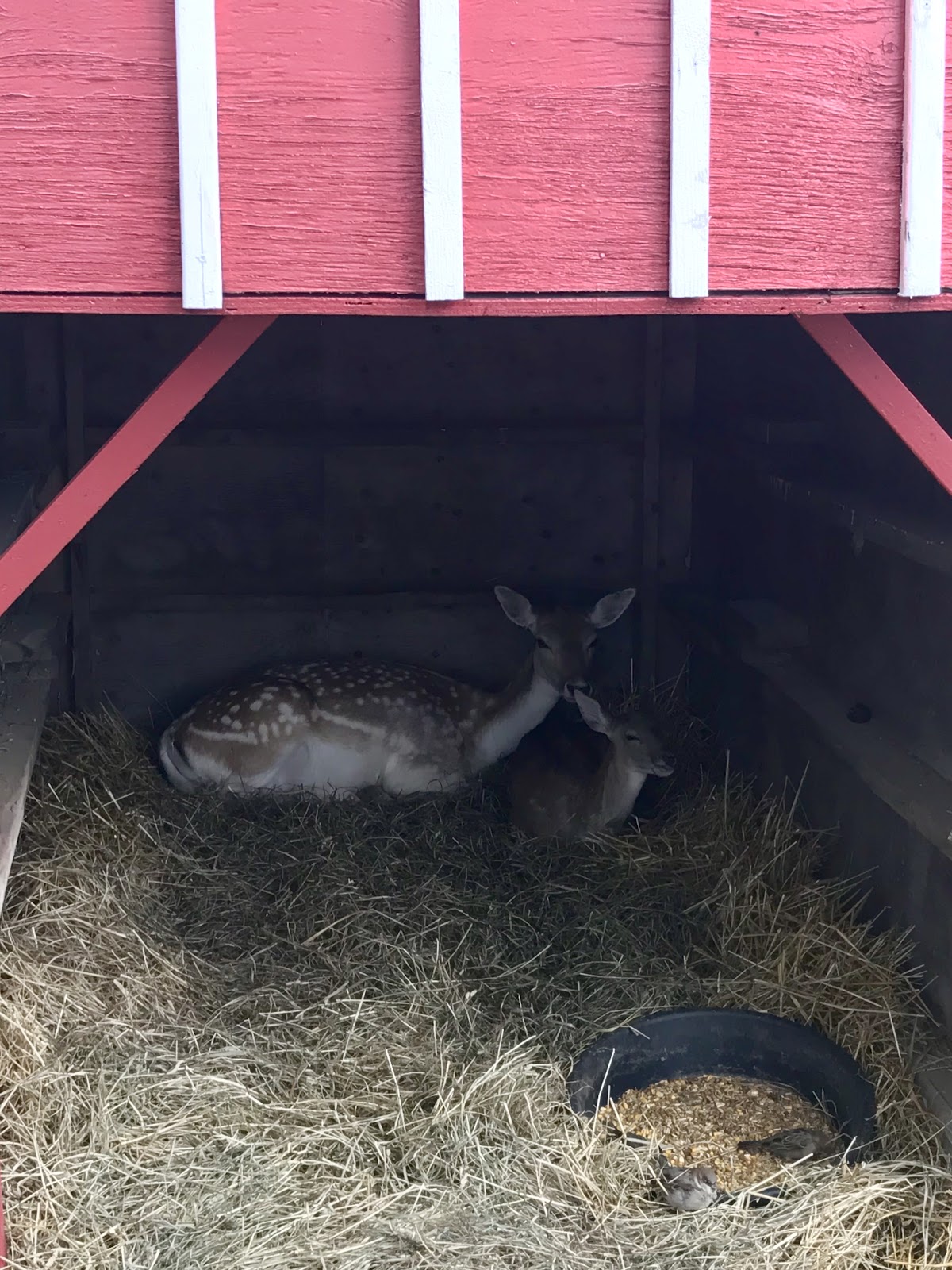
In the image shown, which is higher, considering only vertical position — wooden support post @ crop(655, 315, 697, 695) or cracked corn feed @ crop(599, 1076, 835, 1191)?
wooden support post @ crop(655, 315, 697, 695)

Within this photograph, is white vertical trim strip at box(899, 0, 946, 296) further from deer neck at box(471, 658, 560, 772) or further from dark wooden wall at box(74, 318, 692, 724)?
dark wooden wall at box(74, 318, 692, 724)

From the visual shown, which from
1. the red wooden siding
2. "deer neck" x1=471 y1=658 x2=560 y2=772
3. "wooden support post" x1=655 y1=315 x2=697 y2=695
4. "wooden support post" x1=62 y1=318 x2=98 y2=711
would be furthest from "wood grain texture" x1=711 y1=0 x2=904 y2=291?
Answer: "wooden support post" x1=62 y1=318 x2=98 y2=711

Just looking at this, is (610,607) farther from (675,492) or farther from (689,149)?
(689,149)

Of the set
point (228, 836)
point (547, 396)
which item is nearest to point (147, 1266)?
point (228, 836)

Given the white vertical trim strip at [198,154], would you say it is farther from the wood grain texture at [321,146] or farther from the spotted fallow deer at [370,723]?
the spotted fallow deer at [370,723]

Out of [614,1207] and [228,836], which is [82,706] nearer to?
[228,836]

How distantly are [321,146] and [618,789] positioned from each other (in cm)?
291

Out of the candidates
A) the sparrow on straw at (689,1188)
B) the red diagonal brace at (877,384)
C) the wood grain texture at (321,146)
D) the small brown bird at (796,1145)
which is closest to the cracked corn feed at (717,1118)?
the small brown bird at (796,1145)

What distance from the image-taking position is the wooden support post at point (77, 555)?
582 cm

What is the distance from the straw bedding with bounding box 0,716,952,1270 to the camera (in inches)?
123

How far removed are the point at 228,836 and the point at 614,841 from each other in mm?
1478

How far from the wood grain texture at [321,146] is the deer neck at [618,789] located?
8.41 ft

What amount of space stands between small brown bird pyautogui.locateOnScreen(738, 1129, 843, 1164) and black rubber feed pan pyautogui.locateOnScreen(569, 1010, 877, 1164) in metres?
0.12

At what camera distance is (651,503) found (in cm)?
634
